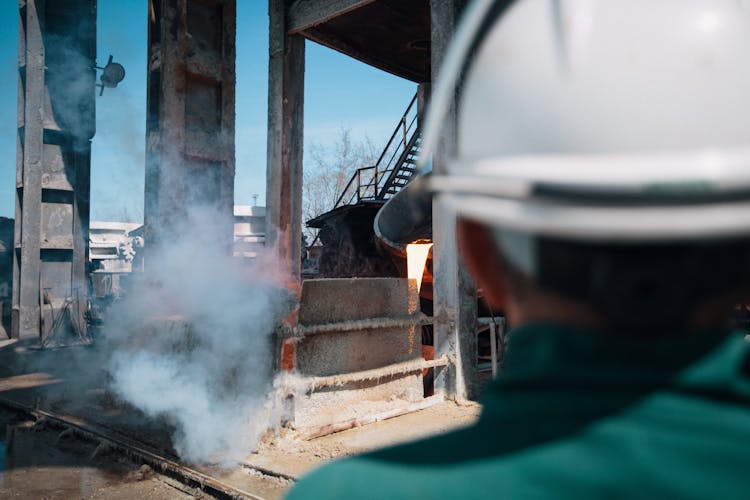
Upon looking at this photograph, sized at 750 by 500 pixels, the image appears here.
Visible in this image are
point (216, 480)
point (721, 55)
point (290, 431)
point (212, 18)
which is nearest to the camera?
point (721, 55)

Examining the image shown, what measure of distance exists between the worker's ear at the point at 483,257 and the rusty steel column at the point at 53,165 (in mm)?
13867

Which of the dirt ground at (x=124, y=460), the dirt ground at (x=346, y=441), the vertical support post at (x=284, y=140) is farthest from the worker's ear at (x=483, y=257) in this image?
the vertical support post at (x=284, y=140)

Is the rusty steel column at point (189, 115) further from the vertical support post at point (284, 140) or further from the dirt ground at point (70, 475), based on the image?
the dirt ground at point (70, 475)

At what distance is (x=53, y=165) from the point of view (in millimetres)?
13266

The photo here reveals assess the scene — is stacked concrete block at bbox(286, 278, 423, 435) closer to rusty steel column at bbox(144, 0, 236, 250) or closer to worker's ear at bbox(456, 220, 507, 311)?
rusty steel column at bbox(144, 0, 236, 250)

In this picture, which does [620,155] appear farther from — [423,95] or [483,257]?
[423,95]

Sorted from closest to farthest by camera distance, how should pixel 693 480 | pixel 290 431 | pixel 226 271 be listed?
pixel 693 480 → pixel 290 431 → pixel 226 271

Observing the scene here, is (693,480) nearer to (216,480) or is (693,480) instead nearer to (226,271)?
(216,480)

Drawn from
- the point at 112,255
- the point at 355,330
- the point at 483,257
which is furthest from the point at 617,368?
the point at 112,255

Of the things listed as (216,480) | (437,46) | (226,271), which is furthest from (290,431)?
(437,46)

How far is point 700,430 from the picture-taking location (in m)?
0.62

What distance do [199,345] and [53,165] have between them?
10397mm

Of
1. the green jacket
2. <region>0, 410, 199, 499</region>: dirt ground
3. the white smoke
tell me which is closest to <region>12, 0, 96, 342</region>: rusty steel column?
the white smoke

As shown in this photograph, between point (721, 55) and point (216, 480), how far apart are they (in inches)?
176
